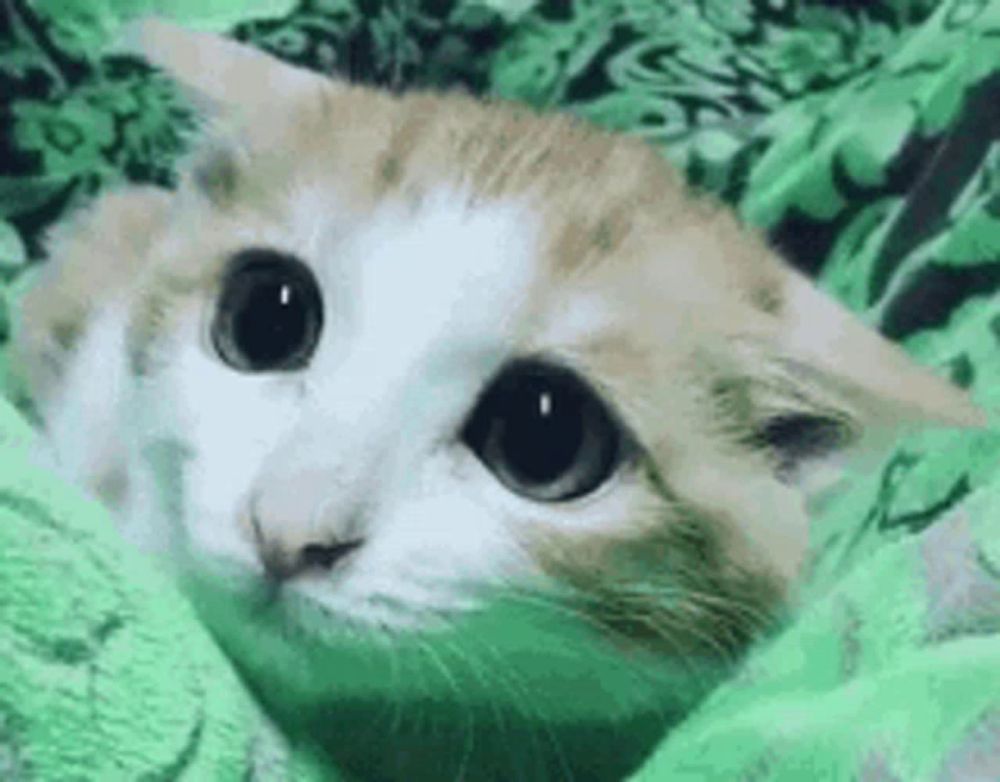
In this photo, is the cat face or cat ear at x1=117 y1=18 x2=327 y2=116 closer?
the cat face

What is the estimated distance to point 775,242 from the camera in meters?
1.17

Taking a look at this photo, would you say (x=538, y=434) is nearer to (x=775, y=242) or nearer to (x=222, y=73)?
(x=222, y=73)

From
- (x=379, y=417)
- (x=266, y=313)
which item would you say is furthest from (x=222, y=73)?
(x=379, y=417)

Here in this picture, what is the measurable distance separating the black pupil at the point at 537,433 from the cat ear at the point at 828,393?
111mm

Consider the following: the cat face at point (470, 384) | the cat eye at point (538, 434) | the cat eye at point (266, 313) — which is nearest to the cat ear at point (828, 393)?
the cat face at point (470, 384)

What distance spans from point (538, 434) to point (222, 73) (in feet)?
1.01

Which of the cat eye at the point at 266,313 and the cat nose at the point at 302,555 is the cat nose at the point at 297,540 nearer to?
the cat nose at the point at 302,555

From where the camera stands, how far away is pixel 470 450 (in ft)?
2.45

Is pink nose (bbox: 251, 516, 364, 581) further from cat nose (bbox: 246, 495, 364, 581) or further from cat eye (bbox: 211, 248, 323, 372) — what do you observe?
cat eye (bbox: 211, 248, 323, 372)

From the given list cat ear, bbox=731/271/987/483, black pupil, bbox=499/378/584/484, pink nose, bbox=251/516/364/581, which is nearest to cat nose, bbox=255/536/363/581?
pink nose, bbox=251/516/364/581

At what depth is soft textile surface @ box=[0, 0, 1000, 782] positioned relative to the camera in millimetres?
536

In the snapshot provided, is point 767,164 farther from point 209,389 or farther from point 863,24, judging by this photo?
point 209,389

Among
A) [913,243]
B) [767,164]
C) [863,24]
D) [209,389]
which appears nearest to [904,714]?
[209,389]

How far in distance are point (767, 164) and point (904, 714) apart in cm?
75
